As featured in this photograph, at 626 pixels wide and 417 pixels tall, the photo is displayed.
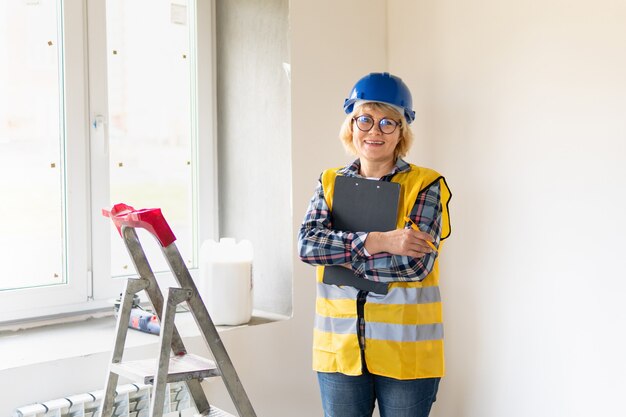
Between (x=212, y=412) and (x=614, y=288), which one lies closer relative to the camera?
(x=212, y=412)

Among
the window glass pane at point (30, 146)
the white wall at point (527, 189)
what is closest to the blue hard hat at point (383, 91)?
the white wall at point (527, 189)

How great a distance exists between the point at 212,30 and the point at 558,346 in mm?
1618

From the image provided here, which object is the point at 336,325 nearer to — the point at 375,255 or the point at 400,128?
the point at 375,255

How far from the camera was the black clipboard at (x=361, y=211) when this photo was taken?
1.80m

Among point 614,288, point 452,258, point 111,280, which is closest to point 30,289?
point 111,280

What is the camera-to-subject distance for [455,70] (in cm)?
235

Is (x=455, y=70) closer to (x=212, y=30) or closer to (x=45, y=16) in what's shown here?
(x=212, y=30)

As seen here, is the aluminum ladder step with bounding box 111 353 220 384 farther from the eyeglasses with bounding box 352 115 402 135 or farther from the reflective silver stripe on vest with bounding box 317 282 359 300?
the eyeglasses with bounding box 352 115 402 135

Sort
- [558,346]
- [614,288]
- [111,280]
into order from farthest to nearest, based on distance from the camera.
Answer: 1. [111,280]
2. [558,346]
3. [614,288]

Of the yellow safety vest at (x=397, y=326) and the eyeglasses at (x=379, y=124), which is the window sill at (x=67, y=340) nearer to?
the yellow safety vest at (x=397, y=326)

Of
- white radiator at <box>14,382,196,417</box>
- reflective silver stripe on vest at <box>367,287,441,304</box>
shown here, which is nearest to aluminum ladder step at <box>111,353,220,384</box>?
white radiator at <box>14,382,196,417</box>

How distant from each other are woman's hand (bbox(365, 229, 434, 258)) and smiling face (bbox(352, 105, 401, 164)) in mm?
233

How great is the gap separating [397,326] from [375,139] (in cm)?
49

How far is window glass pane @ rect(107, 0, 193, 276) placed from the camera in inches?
90.6
